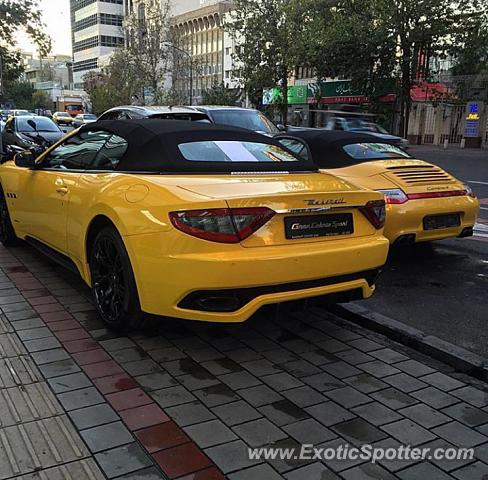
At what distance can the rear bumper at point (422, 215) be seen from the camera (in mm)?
5797

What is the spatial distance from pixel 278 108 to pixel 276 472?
44.1m

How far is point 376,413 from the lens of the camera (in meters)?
3.09

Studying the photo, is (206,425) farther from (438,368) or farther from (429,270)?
(429,270)

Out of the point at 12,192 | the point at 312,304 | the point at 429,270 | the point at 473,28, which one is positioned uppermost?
the point at 473,28

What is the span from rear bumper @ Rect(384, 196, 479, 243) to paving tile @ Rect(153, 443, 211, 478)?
3.76m

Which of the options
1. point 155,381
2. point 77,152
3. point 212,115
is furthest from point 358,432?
point 212,115

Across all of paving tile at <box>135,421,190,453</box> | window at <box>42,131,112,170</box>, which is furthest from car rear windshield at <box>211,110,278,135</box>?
paving tile at <box>135,421,190,453</box>

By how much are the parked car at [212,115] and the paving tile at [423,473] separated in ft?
30.1

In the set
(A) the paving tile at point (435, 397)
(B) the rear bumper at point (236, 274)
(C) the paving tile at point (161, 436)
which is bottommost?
(A) the paving tile at point (435, 397)

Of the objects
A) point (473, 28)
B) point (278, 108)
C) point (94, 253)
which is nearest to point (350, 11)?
point (473, 28)

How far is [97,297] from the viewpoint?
421 centimetres

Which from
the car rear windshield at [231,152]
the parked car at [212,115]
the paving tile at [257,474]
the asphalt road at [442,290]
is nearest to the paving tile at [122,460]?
the paving tile at [257,474]

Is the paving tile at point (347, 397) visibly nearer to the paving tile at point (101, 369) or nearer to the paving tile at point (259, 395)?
the paving tile at point (259, 395)

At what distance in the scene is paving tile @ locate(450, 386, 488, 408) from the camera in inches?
127
